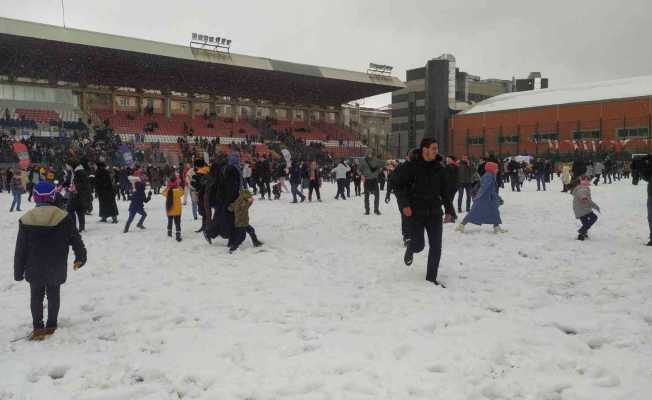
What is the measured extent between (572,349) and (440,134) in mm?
34768

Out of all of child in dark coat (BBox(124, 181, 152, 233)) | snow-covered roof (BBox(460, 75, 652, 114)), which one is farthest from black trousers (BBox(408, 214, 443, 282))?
snow-covered roof (BBox(460, 75, 652, 114))

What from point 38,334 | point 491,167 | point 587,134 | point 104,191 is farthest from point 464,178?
point 587,134

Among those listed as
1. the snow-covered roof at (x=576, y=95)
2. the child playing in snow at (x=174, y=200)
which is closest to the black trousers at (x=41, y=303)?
the child playing in snow at (x=174, y=200)

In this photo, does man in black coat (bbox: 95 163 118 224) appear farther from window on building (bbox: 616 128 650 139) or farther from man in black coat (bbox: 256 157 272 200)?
window on building (bbox: 616 128 650 139)

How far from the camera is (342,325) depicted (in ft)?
15.2

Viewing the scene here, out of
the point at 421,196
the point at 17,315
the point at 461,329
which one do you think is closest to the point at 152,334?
the point at 17,315

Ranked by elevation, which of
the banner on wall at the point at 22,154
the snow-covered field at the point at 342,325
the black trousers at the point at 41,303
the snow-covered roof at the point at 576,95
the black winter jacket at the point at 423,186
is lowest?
the snow-covered field at the point at 342,325

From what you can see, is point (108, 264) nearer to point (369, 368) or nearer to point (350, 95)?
point (369, 368)

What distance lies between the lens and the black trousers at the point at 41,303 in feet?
14.7

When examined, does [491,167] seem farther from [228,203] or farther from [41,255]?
[41,255]

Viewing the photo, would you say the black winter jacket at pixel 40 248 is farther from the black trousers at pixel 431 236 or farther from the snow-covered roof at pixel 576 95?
the snow-covered roof at pixel 576 95

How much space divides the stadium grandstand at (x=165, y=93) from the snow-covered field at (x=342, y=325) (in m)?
28.3

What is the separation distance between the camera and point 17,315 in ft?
17.1

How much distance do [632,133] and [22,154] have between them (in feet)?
141
